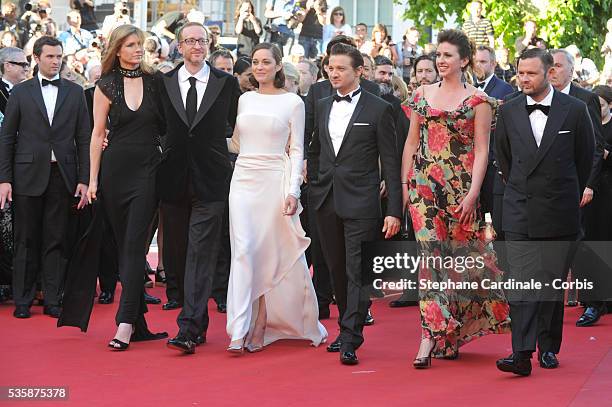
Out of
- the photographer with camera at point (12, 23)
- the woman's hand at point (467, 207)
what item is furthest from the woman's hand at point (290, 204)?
the photographer with camera at point (12, 23)

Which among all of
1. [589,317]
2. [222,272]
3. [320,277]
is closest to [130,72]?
Answer: [320,277]

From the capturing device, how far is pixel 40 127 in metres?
11.4

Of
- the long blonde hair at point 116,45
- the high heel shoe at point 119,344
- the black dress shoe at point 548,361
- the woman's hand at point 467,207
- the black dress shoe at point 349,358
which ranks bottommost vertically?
the high heel shoe at point 119,344

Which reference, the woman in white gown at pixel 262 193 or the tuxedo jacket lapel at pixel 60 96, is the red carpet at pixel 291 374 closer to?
the woman in white gown at pixel 262 193

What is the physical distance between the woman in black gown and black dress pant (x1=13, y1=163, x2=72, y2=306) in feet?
6.22

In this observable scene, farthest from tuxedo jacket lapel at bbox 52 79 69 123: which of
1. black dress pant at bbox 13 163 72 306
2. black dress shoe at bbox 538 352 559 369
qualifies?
black dress shoe at bbox 538 352 559 369

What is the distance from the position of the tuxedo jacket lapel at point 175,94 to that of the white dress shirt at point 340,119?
104cm

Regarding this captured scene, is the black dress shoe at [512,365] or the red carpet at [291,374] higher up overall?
the black dress shoe at [512,365]

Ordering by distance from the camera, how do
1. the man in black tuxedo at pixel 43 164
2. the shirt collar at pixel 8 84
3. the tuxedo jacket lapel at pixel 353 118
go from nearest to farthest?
1. the tuxedo jacket lapel at pixel 353 118
2. the man in black tuxedo at pixel 43 164
3. the shirt collar at pixel 8 84

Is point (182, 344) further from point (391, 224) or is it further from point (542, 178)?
point (542, 178)

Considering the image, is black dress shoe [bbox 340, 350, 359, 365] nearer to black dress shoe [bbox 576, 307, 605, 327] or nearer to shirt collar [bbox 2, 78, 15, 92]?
black dress shoe [bbox 576, 307, 605, 327]

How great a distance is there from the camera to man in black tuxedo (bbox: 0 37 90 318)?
1134cm

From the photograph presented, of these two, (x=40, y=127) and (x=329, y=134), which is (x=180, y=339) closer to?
(x=329, y=134)

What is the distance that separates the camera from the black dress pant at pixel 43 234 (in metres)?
11.4
